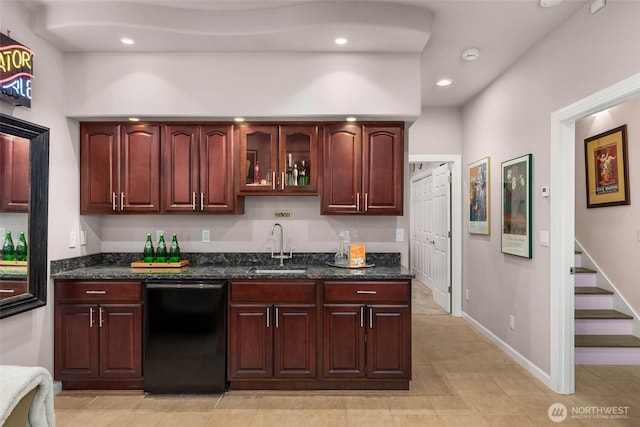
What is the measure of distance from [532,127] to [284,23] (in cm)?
228

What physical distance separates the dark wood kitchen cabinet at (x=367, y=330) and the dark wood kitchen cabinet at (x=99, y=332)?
4.83 feet

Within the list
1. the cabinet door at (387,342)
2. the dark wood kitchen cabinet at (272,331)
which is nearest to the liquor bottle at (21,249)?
the dark wood kitchen cabinet at (272,331)

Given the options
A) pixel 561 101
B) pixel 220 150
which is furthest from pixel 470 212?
pixel 220 150

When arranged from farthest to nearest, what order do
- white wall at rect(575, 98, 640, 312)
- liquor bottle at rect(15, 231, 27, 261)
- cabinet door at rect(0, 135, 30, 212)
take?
white wall at rect(575, 98, 640, 312)
liquor bottle at rect(15, 231, 27, 261)
cabinet door at rect(0, 135, 30, 212)

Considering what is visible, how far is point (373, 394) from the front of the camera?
2.95 meters

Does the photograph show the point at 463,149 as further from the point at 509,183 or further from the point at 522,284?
the point at 522,284

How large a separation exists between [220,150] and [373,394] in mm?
2313

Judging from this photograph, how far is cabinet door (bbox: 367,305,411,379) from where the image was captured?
2955 mm

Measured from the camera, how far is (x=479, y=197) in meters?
4.50

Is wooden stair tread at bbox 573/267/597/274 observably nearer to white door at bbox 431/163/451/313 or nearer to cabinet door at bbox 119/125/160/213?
white door at bbox 431/163/451/313

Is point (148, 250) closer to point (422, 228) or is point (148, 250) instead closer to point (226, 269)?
point (226, 269)

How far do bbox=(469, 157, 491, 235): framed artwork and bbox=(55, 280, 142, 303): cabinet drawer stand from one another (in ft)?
11.6

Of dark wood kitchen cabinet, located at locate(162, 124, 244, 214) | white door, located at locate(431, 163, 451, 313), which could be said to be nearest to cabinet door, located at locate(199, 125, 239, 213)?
dark wood kitchen cabinet, located at locate(162, 124, 244, 214)

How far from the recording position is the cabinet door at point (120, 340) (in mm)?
2973
